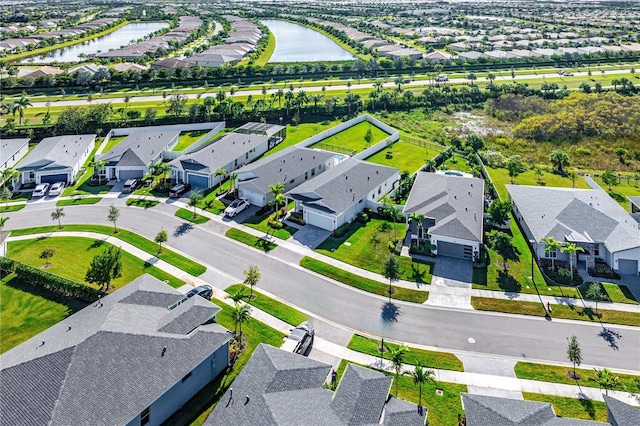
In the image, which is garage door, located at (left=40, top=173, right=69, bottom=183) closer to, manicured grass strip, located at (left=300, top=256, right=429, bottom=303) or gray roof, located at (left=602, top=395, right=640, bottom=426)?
manicured grass strip, located at (left=300, top=256, right=429, bottom=303)

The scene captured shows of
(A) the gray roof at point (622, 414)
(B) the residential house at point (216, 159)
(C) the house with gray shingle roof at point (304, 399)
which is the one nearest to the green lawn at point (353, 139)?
(B) the residential house at point (216, 159)

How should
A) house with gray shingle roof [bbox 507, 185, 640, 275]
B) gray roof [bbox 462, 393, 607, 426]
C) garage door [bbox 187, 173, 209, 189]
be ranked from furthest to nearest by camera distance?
1. garage door [bbox 187, 173, 209, 189]
2. house with gray shingle roof [bbox 507, 185, 640, 275]
3. gray roof [bbox 462, 393, 607, 426]

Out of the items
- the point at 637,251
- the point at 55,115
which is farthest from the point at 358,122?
the point at 55,115

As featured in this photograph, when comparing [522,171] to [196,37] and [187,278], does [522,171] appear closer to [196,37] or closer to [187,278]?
[187,278]

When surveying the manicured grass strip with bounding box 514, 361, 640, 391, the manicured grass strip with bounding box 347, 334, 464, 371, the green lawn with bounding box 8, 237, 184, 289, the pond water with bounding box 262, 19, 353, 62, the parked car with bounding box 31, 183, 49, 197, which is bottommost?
the manicured grass strip with bounding box 514, 361, 640, 391

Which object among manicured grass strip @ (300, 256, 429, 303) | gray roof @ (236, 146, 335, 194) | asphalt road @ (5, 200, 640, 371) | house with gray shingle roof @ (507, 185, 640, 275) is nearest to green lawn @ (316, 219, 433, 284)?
manicured grass strip @ (300, 256, 429, 303)

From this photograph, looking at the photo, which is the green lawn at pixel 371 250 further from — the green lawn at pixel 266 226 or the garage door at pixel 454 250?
the green lawn at pixel 266 226
